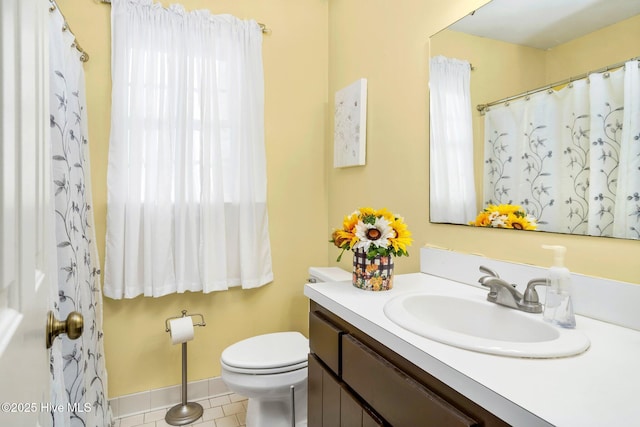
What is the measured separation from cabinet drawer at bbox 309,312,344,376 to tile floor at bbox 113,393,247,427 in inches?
40.9

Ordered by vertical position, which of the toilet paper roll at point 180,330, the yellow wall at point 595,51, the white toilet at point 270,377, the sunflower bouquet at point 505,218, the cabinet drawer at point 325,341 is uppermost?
the yellow wall at point 595,51

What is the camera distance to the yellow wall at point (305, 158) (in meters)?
1.58

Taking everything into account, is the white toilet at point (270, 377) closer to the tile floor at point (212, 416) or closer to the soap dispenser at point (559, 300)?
the tile floor at point (212, 416)

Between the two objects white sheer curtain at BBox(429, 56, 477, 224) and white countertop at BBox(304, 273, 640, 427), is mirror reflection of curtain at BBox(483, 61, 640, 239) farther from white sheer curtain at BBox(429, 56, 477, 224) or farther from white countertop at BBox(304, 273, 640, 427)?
white countertop at BBox(304, 273, 640, 427)

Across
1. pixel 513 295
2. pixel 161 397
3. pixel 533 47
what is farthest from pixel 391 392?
pixel 161 397

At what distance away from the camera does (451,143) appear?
140 centimetres

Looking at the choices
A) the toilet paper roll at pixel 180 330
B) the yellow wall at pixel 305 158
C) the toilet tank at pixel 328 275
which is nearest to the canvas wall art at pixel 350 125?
the yellow wall at pixel 305 158

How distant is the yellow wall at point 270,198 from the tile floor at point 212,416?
146 mm

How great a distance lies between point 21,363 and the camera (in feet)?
1.39

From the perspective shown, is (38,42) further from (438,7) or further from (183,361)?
(183,361)

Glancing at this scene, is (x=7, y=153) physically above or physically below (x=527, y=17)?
below

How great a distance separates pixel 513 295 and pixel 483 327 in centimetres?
13

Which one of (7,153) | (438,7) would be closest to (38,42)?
(7,153)

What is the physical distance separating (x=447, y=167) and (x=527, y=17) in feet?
1.82
